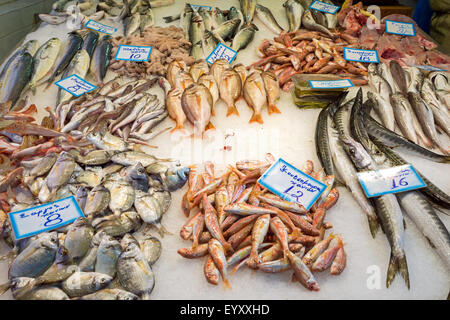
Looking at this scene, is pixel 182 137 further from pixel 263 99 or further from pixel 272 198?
pixel 272 198

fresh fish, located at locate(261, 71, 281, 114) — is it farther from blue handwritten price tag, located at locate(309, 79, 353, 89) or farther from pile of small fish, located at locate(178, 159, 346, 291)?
pile of small fish, located at locate(178, 159, 346, 291)

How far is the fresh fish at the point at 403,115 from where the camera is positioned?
2199 millimetres

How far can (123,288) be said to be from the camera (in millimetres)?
1396

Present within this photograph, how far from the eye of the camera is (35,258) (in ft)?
4.66

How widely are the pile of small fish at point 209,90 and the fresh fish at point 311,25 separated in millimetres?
967

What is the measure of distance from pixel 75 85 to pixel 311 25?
2.21 m

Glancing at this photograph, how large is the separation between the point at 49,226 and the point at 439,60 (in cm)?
324

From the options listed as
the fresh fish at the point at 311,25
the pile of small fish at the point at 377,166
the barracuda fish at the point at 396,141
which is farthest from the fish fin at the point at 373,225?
the fresh fish at the point at 311,25

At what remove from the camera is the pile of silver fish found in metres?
1.37

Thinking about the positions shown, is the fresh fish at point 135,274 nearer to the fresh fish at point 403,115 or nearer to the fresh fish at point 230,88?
the fresh fish at point 230,88

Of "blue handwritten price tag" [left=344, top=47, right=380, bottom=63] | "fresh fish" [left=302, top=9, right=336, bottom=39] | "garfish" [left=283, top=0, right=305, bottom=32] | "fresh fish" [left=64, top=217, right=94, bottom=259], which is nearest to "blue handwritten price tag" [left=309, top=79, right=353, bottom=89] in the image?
"blue handwritten price tag" [left=344, top=47, right=380, bottom=63]

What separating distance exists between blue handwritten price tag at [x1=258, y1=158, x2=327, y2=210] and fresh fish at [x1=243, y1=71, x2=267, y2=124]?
24.1 inches
